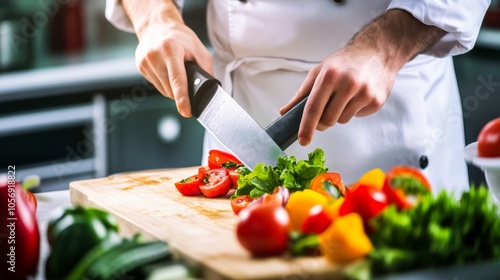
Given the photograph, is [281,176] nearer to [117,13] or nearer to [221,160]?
[221,160]

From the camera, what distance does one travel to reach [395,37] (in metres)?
1.41

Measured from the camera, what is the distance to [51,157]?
104 inches

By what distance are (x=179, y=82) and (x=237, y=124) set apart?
15 cm

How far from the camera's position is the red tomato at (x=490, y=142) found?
1216 mm

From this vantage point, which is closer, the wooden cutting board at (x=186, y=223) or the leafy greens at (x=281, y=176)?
the wooden cutting board at (x=186, y=223)

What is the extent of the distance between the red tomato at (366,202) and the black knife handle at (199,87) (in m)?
0.44

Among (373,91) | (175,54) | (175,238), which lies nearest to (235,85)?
(175,54)

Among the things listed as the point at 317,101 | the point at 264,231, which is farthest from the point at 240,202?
the point at 264,231

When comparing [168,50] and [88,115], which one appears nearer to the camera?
[168,50]

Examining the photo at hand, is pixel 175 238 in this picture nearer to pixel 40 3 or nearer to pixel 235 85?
pixel 235 85

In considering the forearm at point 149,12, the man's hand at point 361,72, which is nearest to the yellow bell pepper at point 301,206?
the man's hand at point 361,72

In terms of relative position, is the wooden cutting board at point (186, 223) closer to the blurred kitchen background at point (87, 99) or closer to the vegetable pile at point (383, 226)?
the vegetable pile at point (383, 226)

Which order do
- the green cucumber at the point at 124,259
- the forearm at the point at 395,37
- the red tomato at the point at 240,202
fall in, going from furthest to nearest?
the forearm at the point at 395,37
the red tomato at the point at 240,202
the green cucumber at the point at 124,259

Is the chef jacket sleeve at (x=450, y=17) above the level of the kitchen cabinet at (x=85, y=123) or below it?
above
